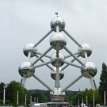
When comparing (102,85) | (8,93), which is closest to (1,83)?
(8,93)

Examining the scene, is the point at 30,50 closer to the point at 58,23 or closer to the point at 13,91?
the point at 58,23

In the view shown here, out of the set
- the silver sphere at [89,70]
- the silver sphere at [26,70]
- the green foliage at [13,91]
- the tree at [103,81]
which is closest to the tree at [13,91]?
the green foliage at [13,91]

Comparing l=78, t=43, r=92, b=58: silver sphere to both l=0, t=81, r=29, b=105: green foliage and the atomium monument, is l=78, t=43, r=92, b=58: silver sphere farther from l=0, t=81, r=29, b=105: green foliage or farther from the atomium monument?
l=0, t=81, r=29, b=105: green foliage

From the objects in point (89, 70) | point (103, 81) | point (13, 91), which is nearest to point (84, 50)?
point (89, 70)

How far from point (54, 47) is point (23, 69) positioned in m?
4.58

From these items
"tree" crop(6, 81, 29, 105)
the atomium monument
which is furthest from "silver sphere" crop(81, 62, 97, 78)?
"tree" crop(6, 81, 29, 105)

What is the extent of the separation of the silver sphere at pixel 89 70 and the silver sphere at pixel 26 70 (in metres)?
5.95

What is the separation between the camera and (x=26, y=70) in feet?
168

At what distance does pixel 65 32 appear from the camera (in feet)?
174

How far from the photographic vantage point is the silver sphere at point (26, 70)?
168 feet

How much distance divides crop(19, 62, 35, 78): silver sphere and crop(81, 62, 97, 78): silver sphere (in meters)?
5.95

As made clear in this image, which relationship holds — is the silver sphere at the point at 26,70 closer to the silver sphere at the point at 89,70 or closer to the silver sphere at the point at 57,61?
the silver sphere at the point at 57,61

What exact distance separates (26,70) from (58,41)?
532 centimetres

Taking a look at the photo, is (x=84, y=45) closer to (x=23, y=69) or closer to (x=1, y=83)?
(x=23, y=69)
